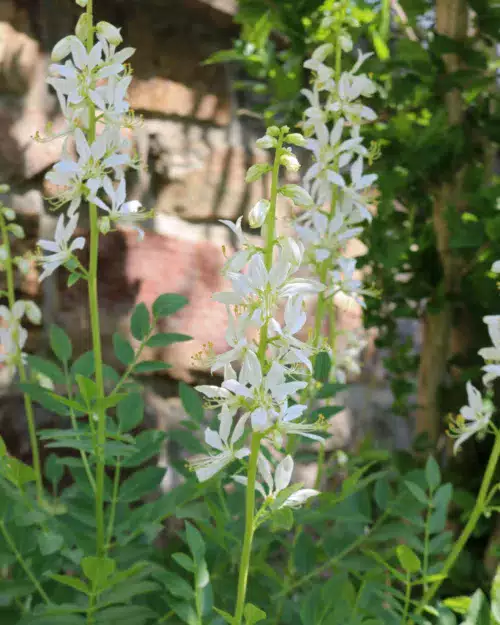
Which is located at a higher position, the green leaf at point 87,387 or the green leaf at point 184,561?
the green leaf at point 87,387

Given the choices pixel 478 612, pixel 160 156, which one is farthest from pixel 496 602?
pixel 160 156

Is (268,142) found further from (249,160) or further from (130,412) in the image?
(249,160)

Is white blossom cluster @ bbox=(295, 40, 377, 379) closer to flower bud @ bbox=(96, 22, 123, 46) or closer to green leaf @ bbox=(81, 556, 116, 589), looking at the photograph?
flower bud @ bbox=(96, 22, 123, 46)

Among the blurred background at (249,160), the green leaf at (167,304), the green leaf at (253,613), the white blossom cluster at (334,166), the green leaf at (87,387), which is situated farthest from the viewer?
the blurred background at (249,160)

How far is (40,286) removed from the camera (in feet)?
3.25

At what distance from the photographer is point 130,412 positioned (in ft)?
2.50

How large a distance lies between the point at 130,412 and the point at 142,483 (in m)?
0.07

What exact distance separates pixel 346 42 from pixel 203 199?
0.37 metres

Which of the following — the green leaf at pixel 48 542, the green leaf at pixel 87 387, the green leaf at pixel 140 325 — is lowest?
the green leaf at pixel 48 542

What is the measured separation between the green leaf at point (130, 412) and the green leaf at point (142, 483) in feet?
0.16

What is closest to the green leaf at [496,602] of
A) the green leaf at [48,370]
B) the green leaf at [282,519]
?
the green leaf at [282,519]

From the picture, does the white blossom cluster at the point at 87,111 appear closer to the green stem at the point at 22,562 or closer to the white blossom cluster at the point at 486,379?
the green stem at the point at 22,562

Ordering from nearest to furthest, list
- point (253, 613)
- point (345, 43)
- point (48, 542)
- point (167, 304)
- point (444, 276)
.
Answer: point (253, 613) → point (48, 542) → point (167, 304) → point (345, 43) → point (444, 276)

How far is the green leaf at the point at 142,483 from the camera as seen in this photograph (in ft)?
2.38
